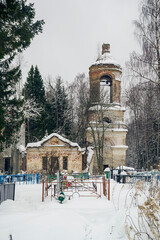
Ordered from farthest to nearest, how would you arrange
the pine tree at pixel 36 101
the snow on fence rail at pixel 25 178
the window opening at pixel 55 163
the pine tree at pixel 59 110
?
the pine tree at pixel 36 101
the pine tree at pixel 59 110
the window opening at pixel 55 163
the snow on fence rail at pixel 25 178

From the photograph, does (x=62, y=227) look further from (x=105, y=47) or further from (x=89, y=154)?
(x=105, y=47)

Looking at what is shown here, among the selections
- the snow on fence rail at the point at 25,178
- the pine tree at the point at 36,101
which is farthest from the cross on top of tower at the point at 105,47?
the snow on fence rail at the point at 25,178

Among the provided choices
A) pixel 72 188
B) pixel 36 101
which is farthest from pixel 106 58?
pixel 72 188

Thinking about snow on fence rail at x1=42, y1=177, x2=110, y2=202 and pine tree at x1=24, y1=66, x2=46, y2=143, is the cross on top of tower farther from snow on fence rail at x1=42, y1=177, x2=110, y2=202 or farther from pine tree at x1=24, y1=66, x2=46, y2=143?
snow on fence rail at x1=42, y1=177, x2=110, y2=202

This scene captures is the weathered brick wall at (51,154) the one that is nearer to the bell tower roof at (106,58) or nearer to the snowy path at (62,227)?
the bell tower roof at (106,58)

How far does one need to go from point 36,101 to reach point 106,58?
1387 cm

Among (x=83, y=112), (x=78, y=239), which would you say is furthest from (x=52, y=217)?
(x=83, y=112)

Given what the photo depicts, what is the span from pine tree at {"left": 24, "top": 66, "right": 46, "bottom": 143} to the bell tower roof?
11.0 metres

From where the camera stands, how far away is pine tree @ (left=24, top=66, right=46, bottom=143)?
114 ft

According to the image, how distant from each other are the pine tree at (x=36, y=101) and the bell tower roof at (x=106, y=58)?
1097 centimetres

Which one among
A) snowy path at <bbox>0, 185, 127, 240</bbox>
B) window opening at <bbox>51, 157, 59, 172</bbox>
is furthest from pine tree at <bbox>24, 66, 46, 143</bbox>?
snowy path at <bbox>0, 185, 127, 240</bbox>

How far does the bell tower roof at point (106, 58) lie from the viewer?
26547mm

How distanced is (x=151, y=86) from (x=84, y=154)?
15316mm

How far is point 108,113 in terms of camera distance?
2684cm
